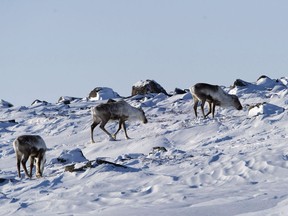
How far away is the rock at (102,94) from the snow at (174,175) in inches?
653

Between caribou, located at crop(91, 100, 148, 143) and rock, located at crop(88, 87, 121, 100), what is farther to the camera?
rock, located at crop(88, 87, 121, 100)

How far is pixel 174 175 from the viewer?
11.2 m

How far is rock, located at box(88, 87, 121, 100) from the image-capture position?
38.2 meters

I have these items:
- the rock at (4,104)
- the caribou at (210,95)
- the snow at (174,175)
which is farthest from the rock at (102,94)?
the snow at (174,175)

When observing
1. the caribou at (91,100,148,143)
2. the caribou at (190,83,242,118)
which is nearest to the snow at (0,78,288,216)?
the caribou at (91,100,148,143)

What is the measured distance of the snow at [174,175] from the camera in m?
8.55

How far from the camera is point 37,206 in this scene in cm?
975

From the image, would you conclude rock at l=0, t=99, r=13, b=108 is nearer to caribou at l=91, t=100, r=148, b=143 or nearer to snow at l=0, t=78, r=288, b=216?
snow at l=0, t=78, r=288, b=216

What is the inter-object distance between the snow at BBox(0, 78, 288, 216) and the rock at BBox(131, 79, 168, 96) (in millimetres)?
15475

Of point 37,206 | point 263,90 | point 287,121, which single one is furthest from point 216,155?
point 263,90

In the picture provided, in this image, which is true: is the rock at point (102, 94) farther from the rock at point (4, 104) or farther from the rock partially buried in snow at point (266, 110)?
the rock partially buried in snow at point (266, 110)

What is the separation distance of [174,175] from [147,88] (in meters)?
26.2

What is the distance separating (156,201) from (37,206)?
2147 mm

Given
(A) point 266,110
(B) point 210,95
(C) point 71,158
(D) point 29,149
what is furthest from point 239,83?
(D) point 29,149
